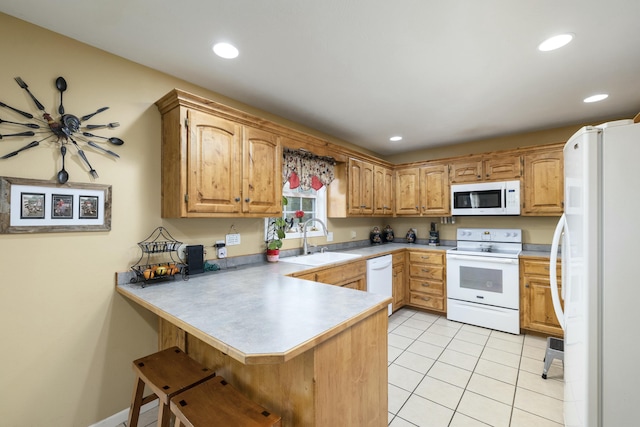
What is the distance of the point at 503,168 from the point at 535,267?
1.27 m

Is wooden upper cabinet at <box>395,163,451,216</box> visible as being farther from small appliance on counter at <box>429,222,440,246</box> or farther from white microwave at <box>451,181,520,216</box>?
small appliance on counter at <box>429,222,440,246</box>

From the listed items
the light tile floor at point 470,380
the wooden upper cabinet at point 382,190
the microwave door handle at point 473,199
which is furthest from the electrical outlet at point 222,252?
the microwave door handle at point 473,199

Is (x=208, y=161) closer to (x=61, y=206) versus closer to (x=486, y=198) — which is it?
(x=61, y=206)

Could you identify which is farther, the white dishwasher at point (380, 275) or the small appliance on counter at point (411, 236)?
the small appliance on counter at point (411, 236)

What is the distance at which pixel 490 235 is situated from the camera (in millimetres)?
3865

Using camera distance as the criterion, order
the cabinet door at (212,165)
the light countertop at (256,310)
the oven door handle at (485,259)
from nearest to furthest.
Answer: the light countertop at (256,310), the cabinet door at (212,165), the oven door handle at (485,259)

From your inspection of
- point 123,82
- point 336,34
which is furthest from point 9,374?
point 336,34

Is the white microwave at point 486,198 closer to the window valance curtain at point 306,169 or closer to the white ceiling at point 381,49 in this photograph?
the white ceiling at point 381,49

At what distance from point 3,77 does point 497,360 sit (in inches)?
164

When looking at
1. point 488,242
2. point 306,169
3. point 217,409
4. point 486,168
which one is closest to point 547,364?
point 488,242

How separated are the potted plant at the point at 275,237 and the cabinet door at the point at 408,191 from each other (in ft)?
7.21

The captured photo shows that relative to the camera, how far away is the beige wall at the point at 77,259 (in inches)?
60.4

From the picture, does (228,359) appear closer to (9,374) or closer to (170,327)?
(170,327)

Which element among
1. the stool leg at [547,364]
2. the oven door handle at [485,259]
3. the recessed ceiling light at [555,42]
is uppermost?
the recessed ceiling light at [555,42]
